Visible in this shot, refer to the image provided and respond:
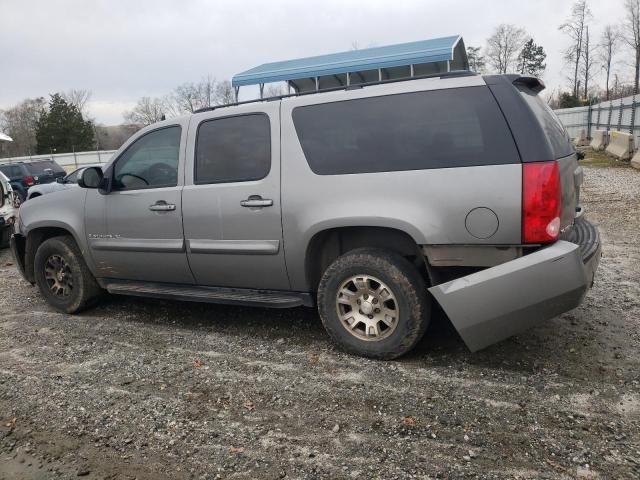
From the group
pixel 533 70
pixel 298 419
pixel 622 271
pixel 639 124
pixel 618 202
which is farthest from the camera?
pixel 533 70

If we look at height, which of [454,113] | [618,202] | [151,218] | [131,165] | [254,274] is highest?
[454,113]

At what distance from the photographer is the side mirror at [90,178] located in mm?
4568

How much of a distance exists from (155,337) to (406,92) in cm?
292

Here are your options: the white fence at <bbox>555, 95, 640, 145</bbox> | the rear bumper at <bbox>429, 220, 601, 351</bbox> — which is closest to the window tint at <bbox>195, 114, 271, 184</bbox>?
the rear bumper at <bbox>429, 220, 601, 351</bbox>

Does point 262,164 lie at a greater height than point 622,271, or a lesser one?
greater

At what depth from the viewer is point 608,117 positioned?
925 inches

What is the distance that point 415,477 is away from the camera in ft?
7.90

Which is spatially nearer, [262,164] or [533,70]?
[262,164]

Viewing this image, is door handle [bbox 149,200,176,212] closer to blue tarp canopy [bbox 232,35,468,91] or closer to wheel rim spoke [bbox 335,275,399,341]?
wheel rim spoke [bbox 335,275,399,341]

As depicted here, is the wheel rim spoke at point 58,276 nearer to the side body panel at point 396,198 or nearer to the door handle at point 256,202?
the door handle at point 256,202

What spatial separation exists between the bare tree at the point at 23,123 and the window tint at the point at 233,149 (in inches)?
2476

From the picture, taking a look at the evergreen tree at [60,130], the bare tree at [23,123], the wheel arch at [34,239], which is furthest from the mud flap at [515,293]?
the bare tree at [23,123]

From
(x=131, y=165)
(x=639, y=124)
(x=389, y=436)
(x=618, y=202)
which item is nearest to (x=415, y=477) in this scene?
(x=389, y=436)

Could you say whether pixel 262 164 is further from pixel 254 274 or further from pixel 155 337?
pixel 155 337
